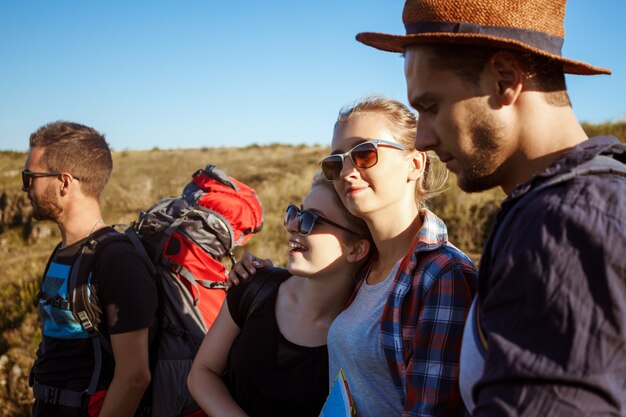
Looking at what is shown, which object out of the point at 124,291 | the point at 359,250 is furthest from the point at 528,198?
the point at 124,291

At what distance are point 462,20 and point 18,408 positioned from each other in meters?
6.73

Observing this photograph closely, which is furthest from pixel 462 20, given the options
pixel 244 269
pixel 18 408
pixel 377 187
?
pixel 18 408

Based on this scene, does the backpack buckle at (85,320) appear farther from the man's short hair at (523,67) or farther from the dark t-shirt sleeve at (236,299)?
the man's short hair at (523,67)

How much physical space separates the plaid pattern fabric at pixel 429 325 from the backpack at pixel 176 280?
1.56 meters

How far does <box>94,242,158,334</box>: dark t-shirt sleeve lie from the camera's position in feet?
9.28

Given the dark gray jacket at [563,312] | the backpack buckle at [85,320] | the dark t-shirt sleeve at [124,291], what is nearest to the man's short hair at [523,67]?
the dark gray jacket at [563,312]

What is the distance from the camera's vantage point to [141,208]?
16.1 meters

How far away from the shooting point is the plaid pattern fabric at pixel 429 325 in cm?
165

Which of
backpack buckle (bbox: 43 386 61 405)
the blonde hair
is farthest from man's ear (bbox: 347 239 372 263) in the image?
backpack buckle (bbox: 43 386 61 405)

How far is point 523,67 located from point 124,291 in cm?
225

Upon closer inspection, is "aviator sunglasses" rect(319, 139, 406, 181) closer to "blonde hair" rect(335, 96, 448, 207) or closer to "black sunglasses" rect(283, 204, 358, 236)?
"blonde hair" rect(335, 96, 448, 207)

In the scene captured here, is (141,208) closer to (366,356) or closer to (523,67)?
(366,356)

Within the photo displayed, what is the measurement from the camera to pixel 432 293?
69.0 inches

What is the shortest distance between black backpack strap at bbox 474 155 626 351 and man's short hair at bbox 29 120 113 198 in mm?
2802
